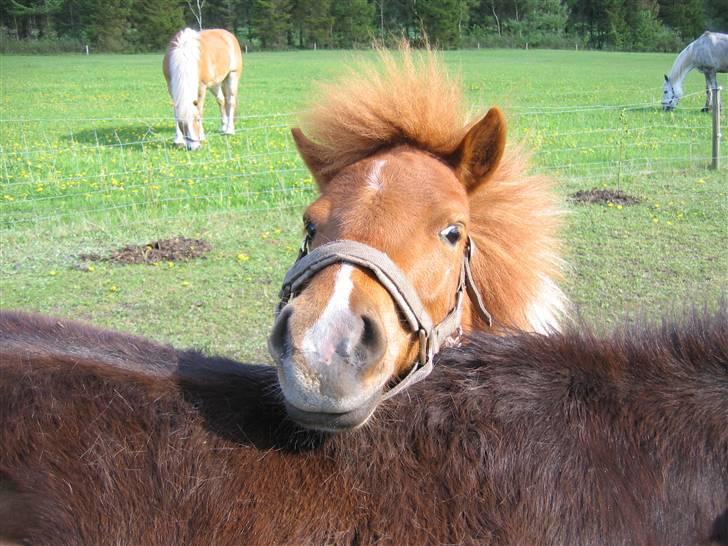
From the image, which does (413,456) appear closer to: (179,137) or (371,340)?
(371,340)

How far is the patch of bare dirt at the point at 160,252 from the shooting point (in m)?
7.59

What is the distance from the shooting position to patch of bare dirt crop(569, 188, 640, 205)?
9555mm

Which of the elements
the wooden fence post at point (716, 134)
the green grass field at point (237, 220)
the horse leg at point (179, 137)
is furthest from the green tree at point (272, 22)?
the wooden fence post at point (716, 134)

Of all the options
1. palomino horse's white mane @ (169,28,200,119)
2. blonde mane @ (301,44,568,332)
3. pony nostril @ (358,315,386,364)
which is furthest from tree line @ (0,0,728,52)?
pony nostril @ (358,315,386,364)

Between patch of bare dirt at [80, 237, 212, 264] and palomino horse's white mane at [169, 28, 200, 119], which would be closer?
patch of bare dirt at [80, 237, 212, 264]

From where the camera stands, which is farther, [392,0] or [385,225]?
[392,0]

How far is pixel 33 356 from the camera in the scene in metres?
2.00

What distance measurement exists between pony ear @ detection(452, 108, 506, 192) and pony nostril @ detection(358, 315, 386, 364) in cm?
127

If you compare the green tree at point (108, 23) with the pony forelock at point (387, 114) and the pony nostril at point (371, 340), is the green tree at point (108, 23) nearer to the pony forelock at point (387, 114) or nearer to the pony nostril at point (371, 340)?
the pony forelock at point (387, 114)

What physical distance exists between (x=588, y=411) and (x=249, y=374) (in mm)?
903

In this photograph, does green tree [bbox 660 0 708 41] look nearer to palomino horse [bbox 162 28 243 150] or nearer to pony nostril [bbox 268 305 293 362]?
palomino horse [bbox 162 28 243 150]

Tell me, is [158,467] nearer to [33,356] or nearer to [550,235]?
[33,356]

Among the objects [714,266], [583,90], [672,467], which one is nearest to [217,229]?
[714,266]

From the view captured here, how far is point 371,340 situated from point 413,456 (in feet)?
1.22
